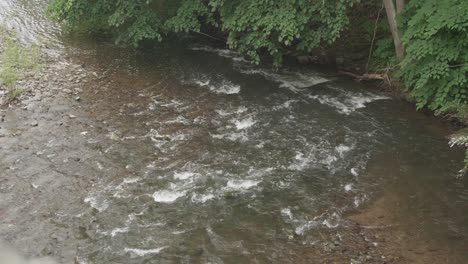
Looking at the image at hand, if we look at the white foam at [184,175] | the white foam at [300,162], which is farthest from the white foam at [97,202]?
the white foam at [300,162]

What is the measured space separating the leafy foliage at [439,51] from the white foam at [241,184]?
4231 millimetres

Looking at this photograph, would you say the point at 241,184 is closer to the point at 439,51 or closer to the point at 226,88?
the point at 226,88

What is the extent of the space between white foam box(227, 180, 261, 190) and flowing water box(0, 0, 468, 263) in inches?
1.5

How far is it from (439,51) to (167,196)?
20.6 feet

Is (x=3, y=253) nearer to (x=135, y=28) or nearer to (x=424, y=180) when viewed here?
(x=424, y=180)

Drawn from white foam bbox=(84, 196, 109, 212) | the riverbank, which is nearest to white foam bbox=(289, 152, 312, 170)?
the riverbank

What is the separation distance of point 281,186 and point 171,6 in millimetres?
8621

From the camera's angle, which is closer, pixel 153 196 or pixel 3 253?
pixel 3 253

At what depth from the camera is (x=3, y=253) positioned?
6777mm

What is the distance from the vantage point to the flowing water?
7086 millimetres

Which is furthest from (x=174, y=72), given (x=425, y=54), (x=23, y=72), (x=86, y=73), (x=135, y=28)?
(x=425, y=54)

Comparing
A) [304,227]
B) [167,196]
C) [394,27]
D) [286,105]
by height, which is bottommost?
[167,196]

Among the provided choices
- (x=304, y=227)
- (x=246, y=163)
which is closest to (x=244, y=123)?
(x=246, y=163)

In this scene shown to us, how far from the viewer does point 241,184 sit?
8344mm
